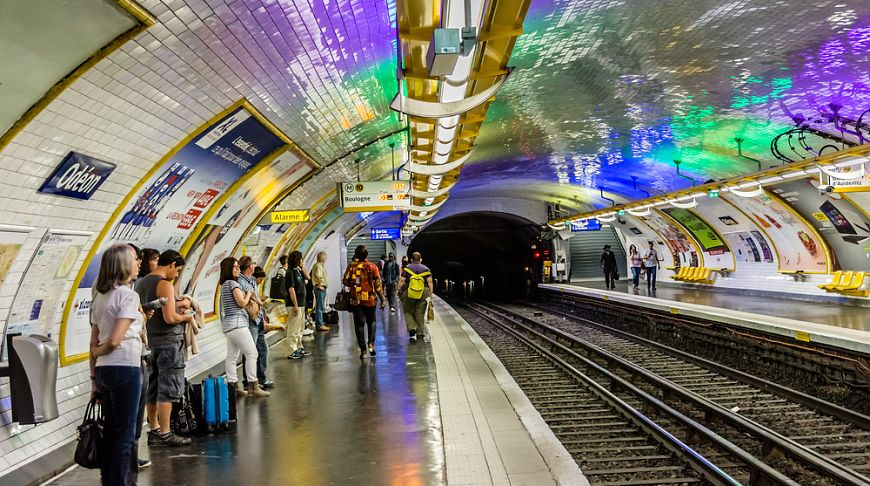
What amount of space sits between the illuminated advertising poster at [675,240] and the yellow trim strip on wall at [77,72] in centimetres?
2393

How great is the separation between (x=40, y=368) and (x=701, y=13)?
7.37 meters

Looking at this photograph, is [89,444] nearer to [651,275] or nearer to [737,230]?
[737,230]

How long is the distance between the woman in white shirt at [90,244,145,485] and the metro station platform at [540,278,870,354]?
918 centimetres

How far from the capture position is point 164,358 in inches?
244

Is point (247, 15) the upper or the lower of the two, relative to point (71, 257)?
upper

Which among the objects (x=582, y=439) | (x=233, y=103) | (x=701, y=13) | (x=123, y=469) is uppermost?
(x=701, y=13)

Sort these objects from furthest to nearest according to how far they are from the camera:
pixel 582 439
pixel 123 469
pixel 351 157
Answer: pixel 351 157
pixel 582 439
pixel 123 469

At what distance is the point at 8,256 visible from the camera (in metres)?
5.11

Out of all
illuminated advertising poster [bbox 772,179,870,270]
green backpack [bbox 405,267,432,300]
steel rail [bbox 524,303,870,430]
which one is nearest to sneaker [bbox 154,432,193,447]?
steel rail [bbox 524,303,870,430]

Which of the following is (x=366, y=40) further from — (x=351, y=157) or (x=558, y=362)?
(x=558, y=362)

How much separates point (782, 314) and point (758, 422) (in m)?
8.12

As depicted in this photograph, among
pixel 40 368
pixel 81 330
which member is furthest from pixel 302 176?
pixel 40 368

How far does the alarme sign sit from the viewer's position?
207 inches

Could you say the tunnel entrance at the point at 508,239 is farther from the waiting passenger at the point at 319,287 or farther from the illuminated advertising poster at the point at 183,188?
the illuminated advertising poster at the point at 183,188
